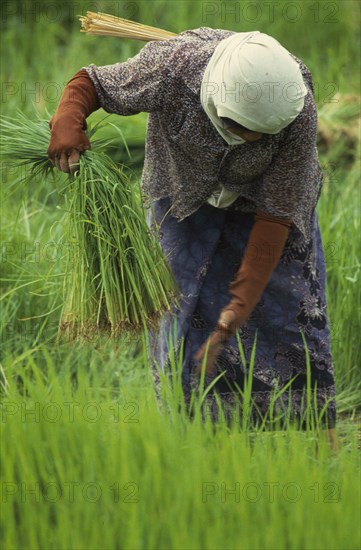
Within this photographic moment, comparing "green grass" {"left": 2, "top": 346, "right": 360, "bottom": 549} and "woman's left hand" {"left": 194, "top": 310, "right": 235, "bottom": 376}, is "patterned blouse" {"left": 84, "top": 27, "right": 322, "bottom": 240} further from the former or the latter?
"green grass" {"left": 2, "top": 346, "right": 360, "bottom": 549}

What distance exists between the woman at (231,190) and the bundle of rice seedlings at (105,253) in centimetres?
9

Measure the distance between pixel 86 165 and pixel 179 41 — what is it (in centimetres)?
38

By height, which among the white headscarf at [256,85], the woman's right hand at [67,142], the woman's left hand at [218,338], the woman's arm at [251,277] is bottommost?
the woman's left hand at [218,338]

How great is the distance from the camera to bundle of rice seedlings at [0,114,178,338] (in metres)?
2.65

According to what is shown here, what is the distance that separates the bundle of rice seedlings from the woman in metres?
0.09

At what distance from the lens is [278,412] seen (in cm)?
305

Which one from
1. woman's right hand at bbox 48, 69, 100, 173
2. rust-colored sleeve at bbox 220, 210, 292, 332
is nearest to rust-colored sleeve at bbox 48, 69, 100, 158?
woman's right hand at bbox 48, 69, 100, 173

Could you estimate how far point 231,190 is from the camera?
2805 mm

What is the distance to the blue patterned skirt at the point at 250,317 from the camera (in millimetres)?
2977

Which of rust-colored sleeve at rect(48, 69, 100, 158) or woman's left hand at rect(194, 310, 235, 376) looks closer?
rust-colored sleeve at rect(48, 69, 100, 158)

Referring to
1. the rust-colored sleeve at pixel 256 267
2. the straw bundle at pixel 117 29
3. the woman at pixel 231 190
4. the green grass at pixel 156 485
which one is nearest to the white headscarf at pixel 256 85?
the woman at pixel 231 190

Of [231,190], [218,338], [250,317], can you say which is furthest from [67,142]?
[250,317]

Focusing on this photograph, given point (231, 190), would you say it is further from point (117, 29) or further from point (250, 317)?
point (117, 29)

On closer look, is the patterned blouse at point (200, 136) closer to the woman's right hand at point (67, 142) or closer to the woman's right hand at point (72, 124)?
the woman's right hand at point (72, 124)
